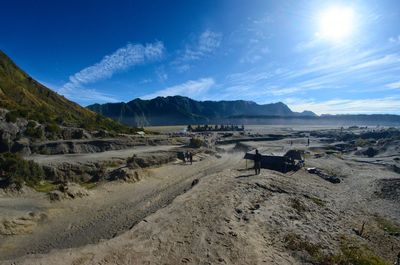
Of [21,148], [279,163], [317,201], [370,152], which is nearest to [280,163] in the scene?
[279,163]

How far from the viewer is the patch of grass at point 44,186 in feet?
78.3

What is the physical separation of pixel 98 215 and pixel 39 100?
2080 inches

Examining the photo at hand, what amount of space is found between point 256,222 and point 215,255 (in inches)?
184

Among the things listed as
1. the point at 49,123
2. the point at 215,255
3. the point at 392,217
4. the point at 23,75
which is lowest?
the point at 392,217

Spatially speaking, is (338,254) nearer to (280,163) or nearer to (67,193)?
(67,193)

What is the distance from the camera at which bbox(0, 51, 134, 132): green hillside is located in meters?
54.8

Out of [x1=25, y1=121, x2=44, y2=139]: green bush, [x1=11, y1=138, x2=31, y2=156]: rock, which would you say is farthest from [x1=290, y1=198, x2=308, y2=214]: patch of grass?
[x1=25, y1=121, x2=44, y2=139]: green bush

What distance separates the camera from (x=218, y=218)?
17969 mm

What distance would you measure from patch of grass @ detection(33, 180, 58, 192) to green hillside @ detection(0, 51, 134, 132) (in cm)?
2391

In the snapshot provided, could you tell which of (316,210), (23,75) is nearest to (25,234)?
(316,210)

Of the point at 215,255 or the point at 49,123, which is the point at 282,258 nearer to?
the point at 215,255

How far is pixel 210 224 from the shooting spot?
17.1m

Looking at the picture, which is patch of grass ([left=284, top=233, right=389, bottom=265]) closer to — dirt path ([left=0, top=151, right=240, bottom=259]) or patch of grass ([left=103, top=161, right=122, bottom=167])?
dirt path ([left=0, top=151, right=240, bottom=259])

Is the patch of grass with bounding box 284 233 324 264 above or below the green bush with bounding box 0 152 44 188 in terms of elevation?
below
